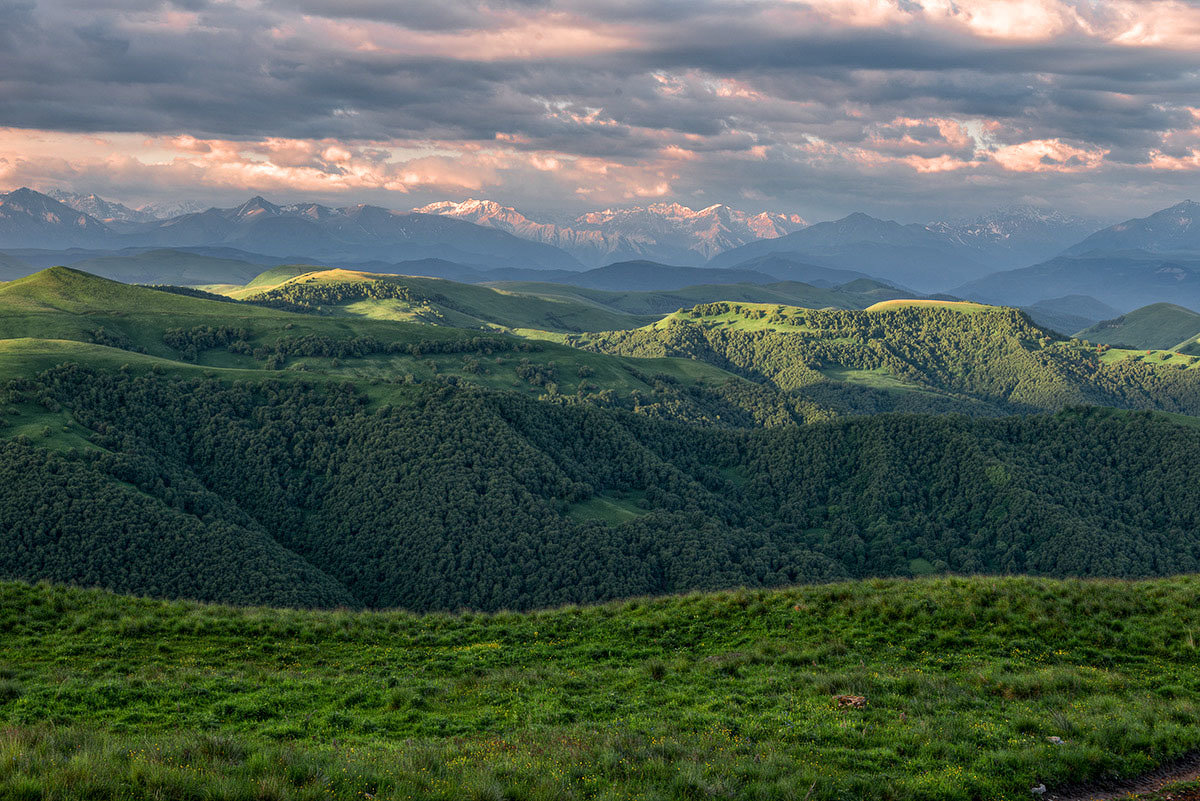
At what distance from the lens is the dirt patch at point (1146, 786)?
21891 mm

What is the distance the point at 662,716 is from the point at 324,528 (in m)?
173

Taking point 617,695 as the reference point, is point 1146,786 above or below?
above

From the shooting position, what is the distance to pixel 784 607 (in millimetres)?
41781

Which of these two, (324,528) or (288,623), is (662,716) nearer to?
(288,623)

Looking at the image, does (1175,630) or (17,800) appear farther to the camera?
(1175,630)

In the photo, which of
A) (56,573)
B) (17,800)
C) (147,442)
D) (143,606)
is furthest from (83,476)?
(17,800)

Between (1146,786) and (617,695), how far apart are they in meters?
18.2

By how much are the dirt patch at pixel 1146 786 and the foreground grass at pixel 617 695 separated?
0.35 meters

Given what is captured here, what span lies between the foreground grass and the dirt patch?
1.14ft

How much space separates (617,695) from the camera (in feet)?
102

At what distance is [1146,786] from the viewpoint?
74.3 ft

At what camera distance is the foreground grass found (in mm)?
20578

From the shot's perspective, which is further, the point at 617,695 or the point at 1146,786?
the point at 617,695

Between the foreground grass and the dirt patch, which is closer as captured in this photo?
the foreground grass
